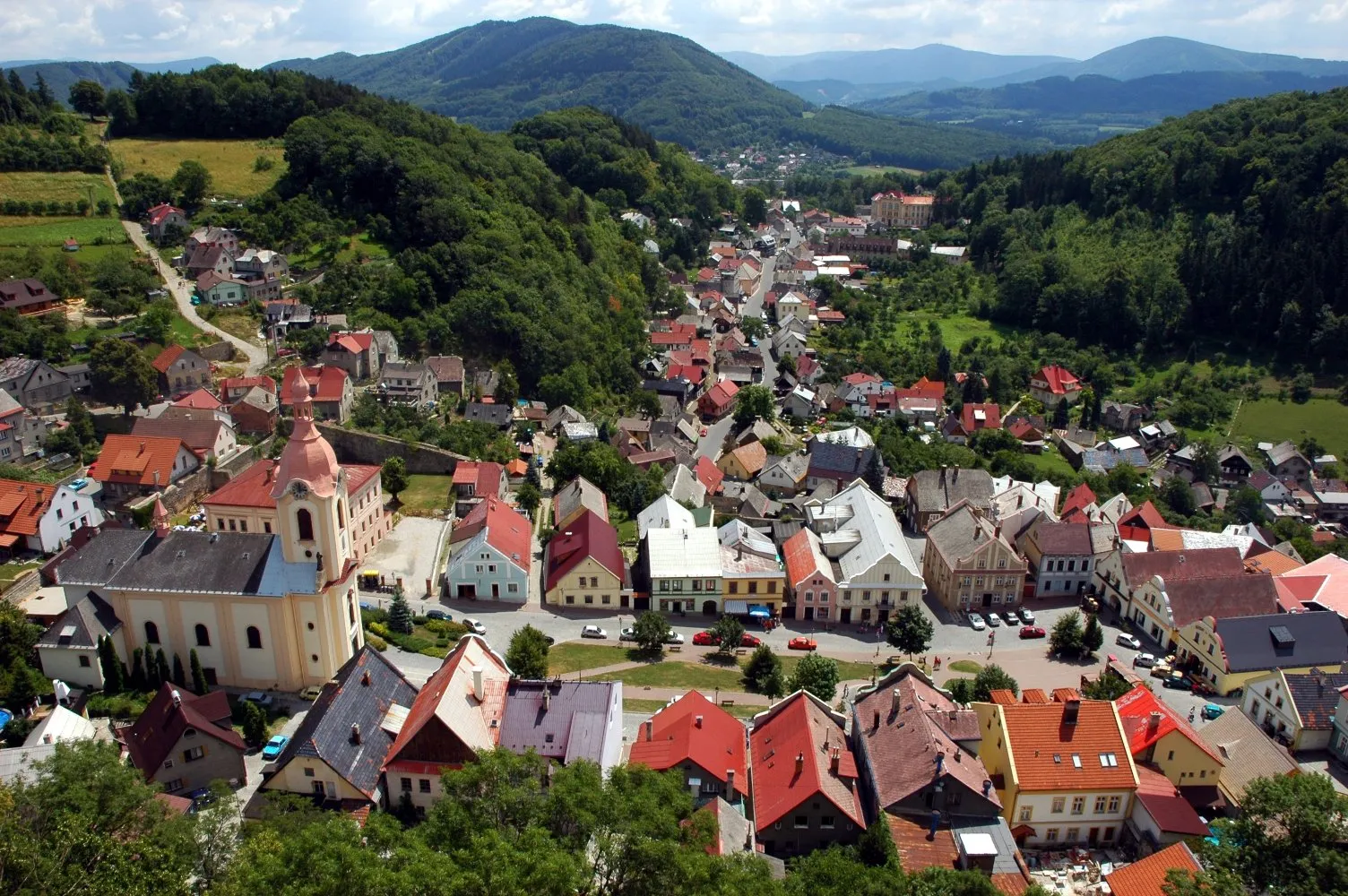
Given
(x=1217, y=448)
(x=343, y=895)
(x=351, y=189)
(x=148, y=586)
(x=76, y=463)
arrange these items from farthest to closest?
1. (x=351, y=189)
2. (x=1217, y=448)
3. (x=76, y=463)
4. (x=148, y=586)
5. (x=343, y=895)

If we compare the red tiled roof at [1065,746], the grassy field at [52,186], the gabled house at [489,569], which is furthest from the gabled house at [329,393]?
the red tiled roof at [1065,746]

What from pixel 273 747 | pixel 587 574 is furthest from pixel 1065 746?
pixel 273 747

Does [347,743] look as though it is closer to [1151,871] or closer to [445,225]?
[1151,871]

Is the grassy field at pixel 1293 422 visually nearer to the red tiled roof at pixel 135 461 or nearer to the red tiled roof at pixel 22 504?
the red tiled roof at pixel 135 461

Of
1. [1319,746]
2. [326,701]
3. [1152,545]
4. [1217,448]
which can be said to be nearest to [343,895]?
[326,701]

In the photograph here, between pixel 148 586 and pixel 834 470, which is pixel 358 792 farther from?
pixel 834 470

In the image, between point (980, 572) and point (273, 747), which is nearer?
point (273, 747)
